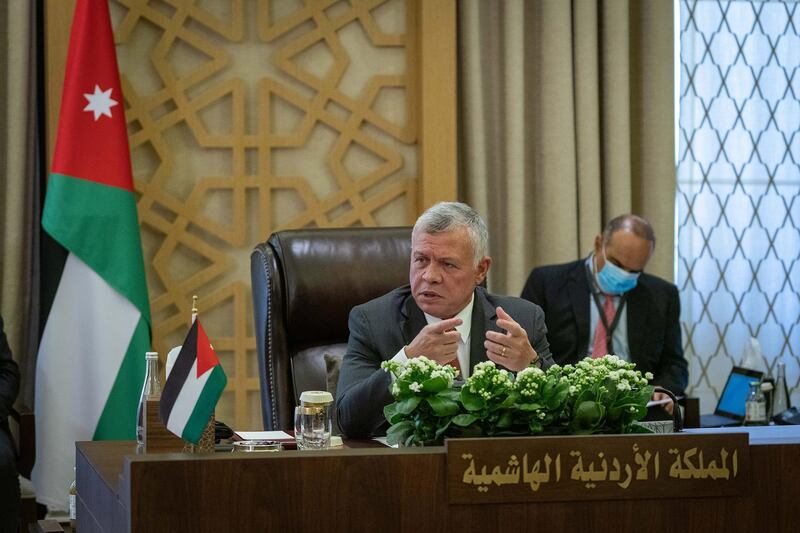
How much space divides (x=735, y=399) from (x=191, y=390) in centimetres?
295

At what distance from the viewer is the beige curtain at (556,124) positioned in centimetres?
473

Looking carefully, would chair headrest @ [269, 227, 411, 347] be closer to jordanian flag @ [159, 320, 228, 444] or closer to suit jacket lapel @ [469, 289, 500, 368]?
suit jacket lapel @ [469, 289, 500, 368]

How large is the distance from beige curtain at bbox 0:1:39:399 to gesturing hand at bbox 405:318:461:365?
226 cm

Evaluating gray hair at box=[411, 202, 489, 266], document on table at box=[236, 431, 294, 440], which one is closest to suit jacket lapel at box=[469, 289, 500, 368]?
gray hair at box=[411, 202, 489, 266]

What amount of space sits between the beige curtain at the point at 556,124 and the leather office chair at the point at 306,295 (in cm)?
151

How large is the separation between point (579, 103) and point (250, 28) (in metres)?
1.39

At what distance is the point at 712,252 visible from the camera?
5.04 meters

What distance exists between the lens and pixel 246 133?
4520mm

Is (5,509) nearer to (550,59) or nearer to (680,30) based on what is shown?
(550,59)

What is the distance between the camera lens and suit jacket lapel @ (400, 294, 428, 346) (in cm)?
290

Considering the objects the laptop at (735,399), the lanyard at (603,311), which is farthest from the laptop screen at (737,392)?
the lanyard at (603,311)

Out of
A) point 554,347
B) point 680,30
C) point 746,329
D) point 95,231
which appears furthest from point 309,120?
point 746,329

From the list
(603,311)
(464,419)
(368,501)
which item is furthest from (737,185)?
(368,501)

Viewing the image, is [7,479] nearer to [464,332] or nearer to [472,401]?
[464,332]
